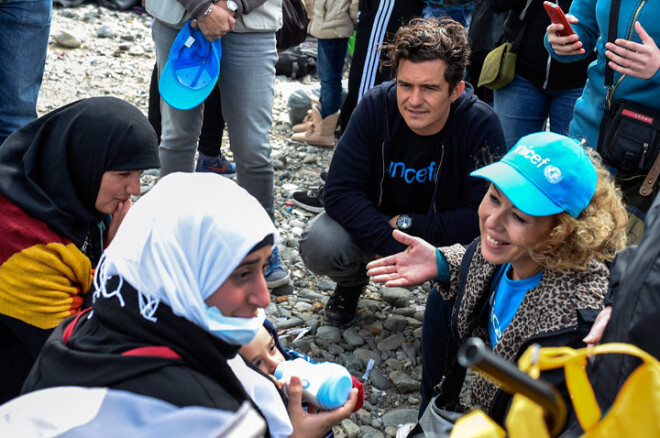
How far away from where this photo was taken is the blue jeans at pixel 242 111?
12.6 feet

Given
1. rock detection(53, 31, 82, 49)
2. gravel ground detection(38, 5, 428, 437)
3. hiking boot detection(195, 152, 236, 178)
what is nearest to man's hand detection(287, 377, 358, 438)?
gravel ground detection(38, 5, 428, 437)

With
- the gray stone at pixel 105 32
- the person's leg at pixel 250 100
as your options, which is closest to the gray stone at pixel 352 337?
the person's leg at pixel 250 100

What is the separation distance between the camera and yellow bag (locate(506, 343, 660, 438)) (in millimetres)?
1186

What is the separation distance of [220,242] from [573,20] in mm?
2444

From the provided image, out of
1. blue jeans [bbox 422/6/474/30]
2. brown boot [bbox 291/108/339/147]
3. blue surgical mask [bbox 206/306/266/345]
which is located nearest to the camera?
blue surgical mask [bbox 206/306/266/345]

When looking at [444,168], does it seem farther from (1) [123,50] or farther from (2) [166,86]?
(1) [123,50]

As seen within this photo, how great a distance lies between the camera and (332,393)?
87.5 inches

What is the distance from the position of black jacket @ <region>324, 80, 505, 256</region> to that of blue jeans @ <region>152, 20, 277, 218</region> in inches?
19.6

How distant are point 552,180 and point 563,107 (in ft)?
5.80

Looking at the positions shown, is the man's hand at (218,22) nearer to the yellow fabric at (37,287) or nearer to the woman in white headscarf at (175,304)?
the yellow fabric at (37,287)

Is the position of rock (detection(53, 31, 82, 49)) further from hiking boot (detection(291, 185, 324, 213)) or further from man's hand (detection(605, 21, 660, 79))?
man's hand (detection(605, 21, 660, 79))

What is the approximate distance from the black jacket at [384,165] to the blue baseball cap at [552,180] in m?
1.09

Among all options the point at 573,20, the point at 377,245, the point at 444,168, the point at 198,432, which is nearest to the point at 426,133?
the point at 444,168

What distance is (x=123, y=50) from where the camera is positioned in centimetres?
845
